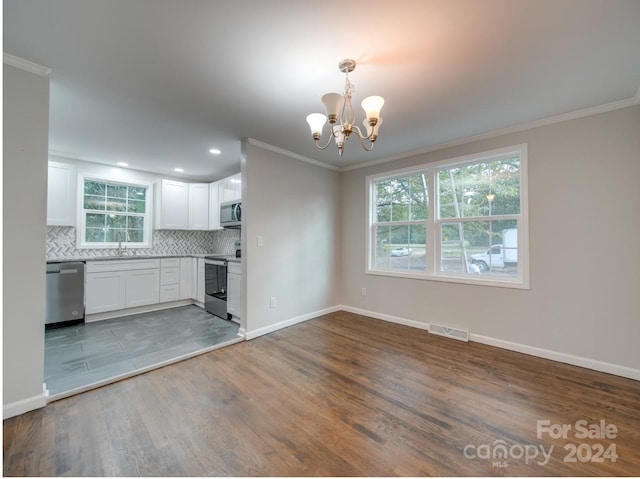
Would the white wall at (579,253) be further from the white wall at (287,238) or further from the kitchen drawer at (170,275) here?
the kitchen drawer at (170,275)

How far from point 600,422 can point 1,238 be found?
3.99 m

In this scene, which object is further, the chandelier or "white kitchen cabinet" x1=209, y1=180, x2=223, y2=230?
"white kitchen cabinet" x1=209, y1=180, x2=223, y2=230

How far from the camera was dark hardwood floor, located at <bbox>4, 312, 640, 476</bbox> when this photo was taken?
142 centimetres

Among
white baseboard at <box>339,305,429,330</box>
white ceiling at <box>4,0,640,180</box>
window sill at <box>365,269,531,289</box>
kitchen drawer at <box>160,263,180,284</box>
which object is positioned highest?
white ceiling at <box>4,0,640,180</box>

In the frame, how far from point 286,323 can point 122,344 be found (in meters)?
1.87

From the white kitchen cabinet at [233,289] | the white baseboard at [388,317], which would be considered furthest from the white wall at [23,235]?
the white baseboard at [388,317]

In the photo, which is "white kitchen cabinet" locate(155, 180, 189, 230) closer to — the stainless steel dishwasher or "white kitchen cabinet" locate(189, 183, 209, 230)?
"white kitchen cabinet" locate(189, 183, 209, 230)

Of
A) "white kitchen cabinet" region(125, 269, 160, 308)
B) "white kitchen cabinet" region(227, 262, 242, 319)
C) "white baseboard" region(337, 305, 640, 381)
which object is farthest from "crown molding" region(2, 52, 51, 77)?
"white baseboard" region(337, 305, 640, 381)

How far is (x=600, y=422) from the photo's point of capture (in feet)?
5.76

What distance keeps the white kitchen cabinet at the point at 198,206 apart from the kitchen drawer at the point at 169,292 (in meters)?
1.10

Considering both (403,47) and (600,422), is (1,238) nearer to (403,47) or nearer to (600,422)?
(403,47)

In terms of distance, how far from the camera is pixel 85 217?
4.20m

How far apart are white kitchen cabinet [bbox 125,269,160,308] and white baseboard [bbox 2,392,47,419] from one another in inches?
96.4

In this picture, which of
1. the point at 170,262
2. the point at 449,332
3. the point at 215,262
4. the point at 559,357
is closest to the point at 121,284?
the point at 170,262
